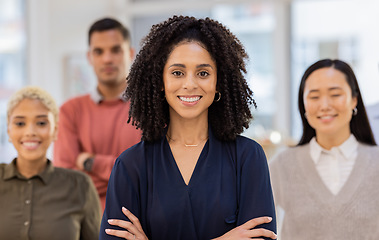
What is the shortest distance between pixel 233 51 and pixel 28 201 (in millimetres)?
1072

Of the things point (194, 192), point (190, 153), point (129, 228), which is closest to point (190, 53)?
point (190, 153)

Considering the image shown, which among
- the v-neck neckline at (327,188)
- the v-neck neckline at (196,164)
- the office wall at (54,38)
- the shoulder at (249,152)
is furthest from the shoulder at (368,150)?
the office wall at (54,38)

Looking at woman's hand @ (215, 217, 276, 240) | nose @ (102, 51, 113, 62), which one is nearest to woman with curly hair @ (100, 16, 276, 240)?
woman's hand @ (215, 217, 276, 240)

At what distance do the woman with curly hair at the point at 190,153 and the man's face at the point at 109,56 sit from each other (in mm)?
984

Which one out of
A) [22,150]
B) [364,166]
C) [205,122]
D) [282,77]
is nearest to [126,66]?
[22,150]

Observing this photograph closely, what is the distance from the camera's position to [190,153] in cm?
168

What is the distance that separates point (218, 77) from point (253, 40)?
4.31m

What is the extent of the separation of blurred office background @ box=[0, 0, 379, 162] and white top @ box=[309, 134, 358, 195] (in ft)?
7.70

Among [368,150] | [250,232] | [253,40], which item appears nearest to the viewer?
[250,232]

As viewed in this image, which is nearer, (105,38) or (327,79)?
(327,79)

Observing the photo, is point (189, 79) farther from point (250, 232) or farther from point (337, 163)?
point (337, 163)

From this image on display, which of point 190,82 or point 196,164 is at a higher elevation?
point 190,82

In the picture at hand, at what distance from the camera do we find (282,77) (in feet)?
18.8

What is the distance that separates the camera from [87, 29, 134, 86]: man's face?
266cm
